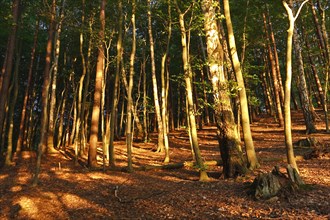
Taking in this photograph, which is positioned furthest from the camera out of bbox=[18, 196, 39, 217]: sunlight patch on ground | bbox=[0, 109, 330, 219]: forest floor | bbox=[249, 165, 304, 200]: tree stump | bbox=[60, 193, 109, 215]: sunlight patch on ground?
bbox=[60, 193, 109, 215]: sunlight patch on ground

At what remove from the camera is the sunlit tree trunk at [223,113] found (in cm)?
920

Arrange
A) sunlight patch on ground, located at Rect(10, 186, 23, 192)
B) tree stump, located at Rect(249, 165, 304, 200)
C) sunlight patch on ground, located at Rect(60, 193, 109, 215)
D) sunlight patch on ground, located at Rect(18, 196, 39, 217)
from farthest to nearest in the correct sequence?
sunlight patch on ground, located at Rect(10, 186, 23, 192) < sunlight patch on ground, located at Rect(60, 193, 109, 215) < sunlight patch on ground, located at Rect(18, 196, 39, 217) < tree stump, located at Rect(249, 165, 304, 200)

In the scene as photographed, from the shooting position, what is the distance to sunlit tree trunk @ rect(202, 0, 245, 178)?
30.2ft

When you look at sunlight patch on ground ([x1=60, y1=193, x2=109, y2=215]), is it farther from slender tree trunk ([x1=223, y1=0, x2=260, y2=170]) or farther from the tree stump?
slender tree trunk ([x1=223, y1=0, x2=260, y2=170])

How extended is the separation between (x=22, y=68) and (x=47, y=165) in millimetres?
17560

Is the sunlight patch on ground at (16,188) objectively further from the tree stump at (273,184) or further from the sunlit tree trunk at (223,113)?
the tree stump at (273,184)

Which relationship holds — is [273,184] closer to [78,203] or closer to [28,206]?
[78,203]

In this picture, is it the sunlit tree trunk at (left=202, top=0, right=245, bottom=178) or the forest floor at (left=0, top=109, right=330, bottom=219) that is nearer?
the forest floor at (left=0, top=109, right=330, bottom=219)

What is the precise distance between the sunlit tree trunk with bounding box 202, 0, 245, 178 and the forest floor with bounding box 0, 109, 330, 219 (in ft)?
1.95

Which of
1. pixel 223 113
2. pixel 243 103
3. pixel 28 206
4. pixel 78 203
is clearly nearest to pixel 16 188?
pixel 28 206

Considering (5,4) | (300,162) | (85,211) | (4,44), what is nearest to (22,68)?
(4,44)

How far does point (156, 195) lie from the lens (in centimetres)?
835

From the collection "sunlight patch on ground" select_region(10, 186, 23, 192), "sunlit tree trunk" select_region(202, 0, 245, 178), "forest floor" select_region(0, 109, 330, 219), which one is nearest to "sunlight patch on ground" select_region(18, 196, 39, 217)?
"forest floor" select_region(0, 109, 330, 219)

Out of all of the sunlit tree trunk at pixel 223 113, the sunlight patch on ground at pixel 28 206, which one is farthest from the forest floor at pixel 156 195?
the sunlit tree trunk at pixel 223 113
